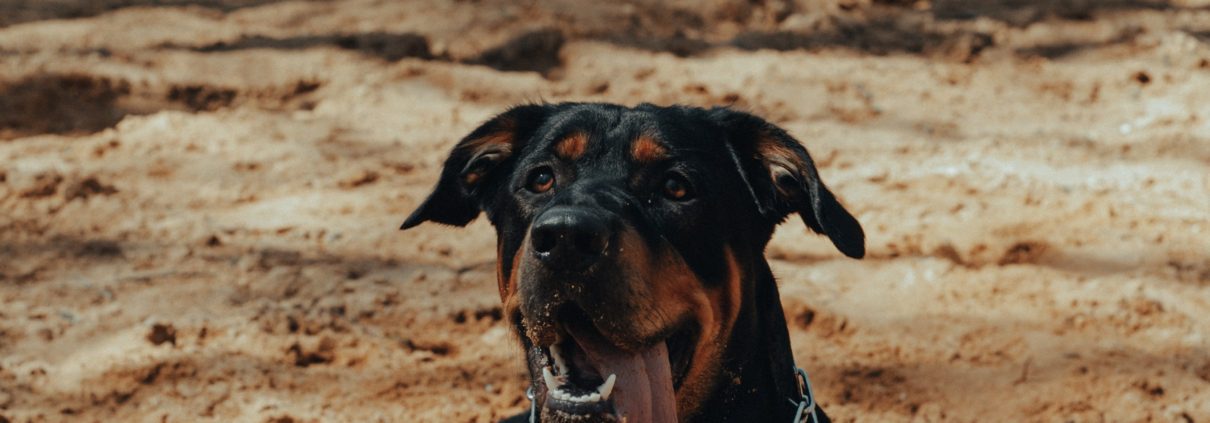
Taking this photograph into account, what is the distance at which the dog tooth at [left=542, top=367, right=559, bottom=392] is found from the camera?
3235mm

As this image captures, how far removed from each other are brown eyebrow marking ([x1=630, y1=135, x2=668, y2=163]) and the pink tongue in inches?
21.6

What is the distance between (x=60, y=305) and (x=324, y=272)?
3.52 feet

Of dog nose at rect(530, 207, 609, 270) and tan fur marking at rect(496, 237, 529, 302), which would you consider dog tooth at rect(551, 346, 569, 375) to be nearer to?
tan fur marking at rect(496, 237, 529, 302)

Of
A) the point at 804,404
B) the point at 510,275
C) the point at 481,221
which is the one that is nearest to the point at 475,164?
the point at 510,275

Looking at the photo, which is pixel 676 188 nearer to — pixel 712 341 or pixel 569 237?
pixel 712 341

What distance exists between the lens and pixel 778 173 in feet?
12.1

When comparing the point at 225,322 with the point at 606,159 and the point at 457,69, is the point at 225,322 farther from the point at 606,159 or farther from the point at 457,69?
the point at 457,69

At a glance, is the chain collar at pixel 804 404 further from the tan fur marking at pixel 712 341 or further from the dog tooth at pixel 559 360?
the dog tooth at pixel 559 360

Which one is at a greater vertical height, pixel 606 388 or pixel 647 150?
pixel 647 150

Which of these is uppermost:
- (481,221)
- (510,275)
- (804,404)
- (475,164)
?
(475,164)

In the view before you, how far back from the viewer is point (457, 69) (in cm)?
727

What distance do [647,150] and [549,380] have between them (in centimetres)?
73

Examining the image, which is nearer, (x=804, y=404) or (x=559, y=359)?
(x=559, y=359)

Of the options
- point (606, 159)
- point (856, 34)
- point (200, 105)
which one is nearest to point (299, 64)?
point (200, 105)
